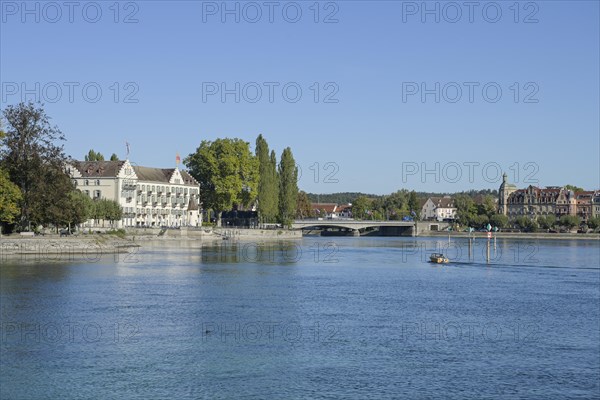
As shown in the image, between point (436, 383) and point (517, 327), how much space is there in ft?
43.7

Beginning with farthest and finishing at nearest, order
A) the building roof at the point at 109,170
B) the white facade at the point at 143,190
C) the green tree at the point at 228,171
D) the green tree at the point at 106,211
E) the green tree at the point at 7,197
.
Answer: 1. the green tree at the point at 228,171
2. the building roof at the point at 109,170
3. the white facade at the point at 143,190
4. the green tree at the point at 106,211
5. the green tree at the point at 7,197

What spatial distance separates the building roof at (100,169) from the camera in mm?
131000

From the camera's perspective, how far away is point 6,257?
77625 mm

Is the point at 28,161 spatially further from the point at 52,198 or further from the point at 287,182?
the point at 287,182

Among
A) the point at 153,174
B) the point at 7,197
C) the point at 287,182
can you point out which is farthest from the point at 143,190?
the point at 7,197

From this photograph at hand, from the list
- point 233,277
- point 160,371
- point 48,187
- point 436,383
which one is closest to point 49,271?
point 233,277

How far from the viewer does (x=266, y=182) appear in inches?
5610

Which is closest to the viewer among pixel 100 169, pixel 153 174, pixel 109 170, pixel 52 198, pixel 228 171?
pixel 52 198

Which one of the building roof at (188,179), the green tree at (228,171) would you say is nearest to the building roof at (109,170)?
the building roof at (188,179)

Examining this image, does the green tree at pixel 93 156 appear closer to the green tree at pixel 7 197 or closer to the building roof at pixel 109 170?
the building roof at pixel 109 170

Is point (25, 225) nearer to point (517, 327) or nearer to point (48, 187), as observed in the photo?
point (48, 187)

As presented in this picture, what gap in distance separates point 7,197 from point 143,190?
5992 cm

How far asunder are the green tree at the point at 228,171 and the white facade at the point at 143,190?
205 inches

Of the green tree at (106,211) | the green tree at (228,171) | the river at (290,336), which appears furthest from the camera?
the green tree at (228,171)
